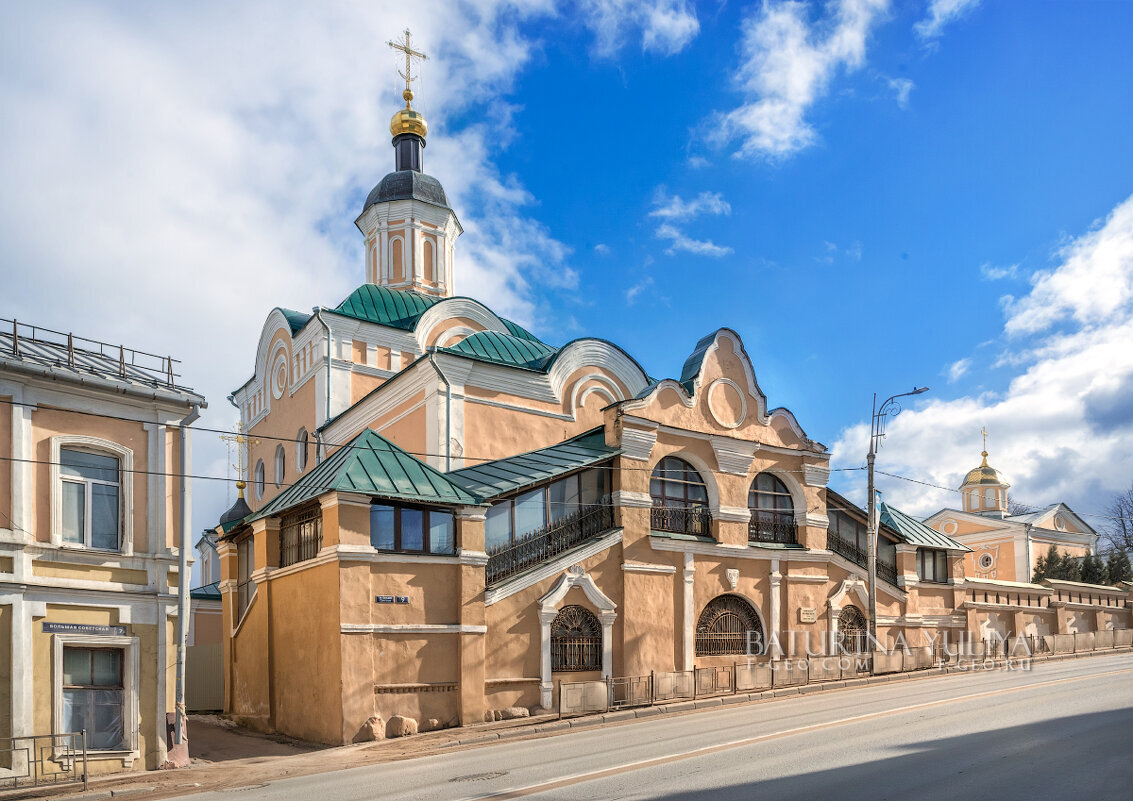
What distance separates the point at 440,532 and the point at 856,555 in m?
14.9

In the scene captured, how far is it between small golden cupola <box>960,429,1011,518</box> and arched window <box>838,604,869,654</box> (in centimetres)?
4026

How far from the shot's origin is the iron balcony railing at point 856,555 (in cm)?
2948

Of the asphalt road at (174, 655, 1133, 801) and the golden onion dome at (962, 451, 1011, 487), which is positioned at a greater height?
the golden onion dome at (962, 451, 1011, 487)

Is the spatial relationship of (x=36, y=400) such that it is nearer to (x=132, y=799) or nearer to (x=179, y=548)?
(x=179, y=548)

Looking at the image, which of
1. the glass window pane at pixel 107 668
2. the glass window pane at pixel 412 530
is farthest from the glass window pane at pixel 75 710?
the glass window pane at pixel 412 530

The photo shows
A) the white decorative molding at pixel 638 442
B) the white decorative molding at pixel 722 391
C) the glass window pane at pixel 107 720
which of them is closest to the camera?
the glass window pane at pixel 107 720

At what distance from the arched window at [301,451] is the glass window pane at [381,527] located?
12.5 meters

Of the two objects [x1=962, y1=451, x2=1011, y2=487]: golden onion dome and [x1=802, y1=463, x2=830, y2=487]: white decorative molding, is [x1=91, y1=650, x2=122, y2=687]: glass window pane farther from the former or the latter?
[x1=962, y1=451, x2=1011, y2=487]: golden onion dome

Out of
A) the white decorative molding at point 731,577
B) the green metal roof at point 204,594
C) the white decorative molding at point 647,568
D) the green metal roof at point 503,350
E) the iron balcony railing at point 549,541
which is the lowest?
the green metal roof at point 204,594

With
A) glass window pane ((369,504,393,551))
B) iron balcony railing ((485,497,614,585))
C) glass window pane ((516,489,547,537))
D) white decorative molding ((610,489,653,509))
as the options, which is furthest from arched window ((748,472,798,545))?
glass window pane ((369,504,393,551))

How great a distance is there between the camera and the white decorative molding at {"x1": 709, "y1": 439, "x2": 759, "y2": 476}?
26.6 meters

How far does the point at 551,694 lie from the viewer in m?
21.8

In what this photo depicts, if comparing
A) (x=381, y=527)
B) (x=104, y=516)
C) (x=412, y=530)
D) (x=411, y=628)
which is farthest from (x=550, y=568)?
(x=104, y=516)

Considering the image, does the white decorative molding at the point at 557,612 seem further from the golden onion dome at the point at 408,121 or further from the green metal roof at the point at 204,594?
the golden onion dome at the point at 408,121
